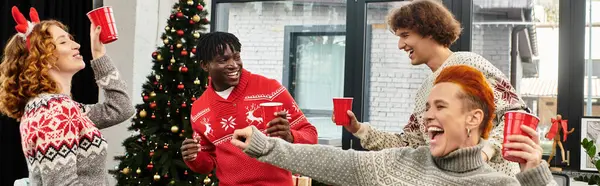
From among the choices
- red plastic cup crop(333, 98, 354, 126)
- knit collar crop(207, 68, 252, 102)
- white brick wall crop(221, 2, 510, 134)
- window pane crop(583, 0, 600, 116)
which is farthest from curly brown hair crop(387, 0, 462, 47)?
white brick wall crop(221, 2, 510, 134)

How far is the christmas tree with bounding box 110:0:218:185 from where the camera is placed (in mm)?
4793

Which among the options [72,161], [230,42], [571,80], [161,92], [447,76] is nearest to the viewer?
[447,76]

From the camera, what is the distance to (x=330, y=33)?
660 centimetres

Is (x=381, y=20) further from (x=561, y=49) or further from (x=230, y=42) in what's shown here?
(x=230, y=42)

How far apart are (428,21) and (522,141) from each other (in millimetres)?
940

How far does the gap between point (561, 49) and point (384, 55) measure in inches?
60.9

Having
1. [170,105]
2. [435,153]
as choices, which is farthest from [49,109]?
[170,105]

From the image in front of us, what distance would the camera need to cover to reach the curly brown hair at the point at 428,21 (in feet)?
8.66

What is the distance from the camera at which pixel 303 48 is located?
6.71 meters

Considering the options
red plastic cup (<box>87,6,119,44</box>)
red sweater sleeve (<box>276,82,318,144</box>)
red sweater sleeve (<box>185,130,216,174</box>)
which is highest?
red plastic cup (<box>87,6,119,44</box>)

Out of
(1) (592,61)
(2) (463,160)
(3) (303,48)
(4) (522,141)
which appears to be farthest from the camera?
(3) (303,48)

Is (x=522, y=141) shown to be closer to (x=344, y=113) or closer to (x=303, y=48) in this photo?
(x=344, y=113)

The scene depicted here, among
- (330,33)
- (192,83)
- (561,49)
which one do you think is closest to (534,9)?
(561,49)

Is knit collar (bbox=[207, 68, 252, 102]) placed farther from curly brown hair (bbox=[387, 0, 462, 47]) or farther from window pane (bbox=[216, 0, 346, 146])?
window pane (bbox=[216, 0, 346, 146])
